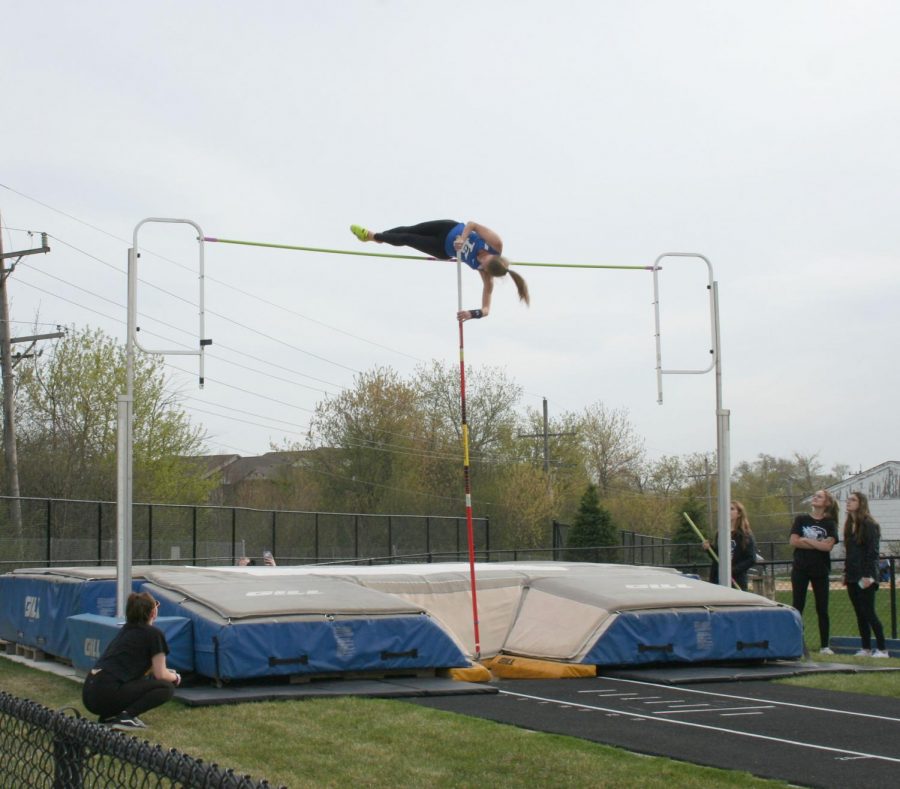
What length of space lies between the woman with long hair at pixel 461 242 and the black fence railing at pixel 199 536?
435 inches

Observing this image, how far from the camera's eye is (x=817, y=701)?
29.3 ft

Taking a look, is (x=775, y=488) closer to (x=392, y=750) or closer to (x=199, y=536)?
(x=199, y=536)

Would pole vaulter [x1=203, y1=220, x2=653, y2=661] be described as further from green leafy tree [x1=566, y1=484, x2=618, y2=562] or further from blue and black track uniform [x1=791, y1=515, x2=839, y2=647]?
green leafy tree [x1=566, y1=484, x2=618, y2=562]

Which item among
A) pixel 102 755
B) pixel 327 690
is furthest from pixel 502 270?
pixel 102 755

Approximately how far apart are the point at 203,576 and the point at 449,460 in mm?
37673

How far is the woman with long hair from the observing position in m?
11.3

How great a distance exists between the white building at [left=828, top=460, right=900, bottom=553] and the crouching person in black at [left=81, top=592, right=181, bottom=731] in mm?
65438

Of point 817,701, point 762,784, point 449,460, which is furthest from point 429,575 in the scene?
point 449,460

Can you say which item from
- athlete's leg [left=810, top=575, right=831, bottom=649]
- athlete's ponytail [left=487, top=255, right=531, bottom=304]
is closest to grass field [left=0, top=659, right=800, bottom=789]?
athlete's ponytail [left=487, top=255, right=531, bottom=304]

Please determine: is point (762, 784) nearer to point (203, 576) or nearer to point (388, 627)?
point (388, 627)

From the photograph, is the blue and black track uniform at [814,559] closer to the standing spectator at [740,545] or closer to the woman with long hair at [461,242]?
the standing spectator at [740,545]

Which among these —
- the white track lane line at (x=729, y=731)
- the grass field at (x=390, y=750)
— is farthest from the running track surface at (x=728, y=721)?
the grass field at (x=390, y=750)

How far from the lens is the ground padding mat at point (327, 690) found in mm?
8734

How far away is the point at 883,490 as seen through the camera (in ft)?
235
